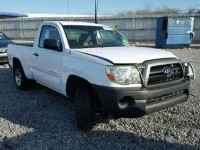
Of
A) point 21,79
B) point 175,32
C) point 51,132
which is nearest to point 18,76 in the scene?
point 21,79

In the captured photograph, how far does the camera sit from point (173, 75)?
3262 millimetres

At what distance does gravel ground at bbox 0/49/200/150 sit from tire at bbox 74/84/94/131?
0.19 metres

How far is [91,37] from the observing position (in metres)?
4.24

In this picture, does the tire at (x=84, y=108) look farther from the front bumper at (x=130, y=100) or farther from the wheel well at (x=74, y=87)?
the front bumper at (x=130, y=100)

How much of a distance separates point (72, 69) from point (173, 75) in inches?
64.3

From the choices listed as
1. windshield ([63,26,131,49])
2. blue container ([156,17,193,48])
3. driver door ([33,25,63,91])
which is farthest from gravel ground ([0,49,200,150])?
blue container ([156,17,193,48])

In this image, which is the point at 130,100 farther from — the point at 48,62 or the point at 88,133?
the point at 48,62

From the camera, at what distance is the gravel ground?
3037 millimetres

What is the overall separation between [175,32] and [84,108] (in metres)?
14.7

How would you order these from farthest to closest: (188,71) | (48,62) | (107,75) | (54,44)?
(48,62) → (54,44) → (188,71) → (107,75)

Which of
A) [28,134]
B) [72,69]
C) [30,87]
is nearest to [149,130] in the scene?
[72,69]

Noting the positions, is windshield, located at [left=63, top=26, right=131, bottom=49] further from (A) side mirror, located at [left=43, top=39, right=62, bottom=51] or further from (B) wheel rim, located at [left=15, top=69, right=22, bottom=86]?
(B) wheel rim, located at [left=15, top=69, right=22, bottom=86]

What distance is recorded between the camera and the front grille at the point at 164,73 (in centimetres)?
303

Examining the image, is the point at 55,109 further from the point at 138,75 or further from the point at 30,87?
the point at 138,75
